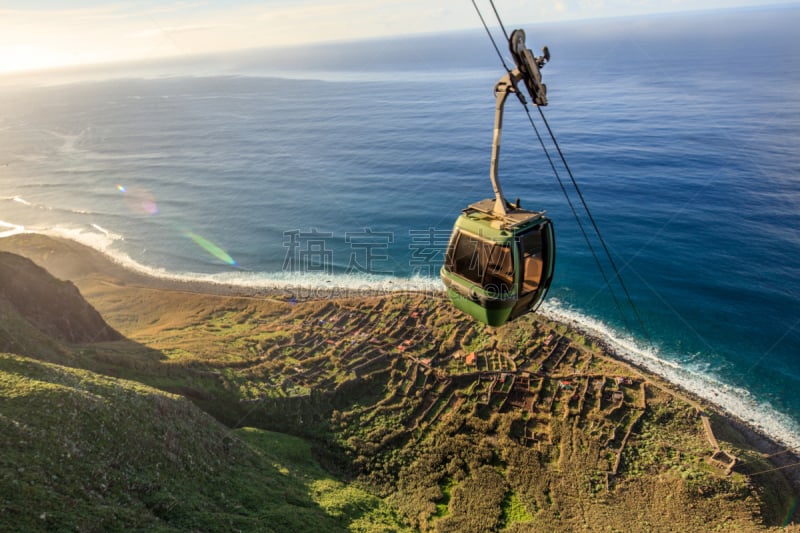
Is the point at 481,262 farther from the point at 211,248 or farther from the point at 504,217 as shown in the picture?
the point at 211,248

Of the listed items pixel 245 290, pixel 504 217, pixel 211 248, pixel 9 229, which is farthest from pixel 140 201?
pixel 504 217

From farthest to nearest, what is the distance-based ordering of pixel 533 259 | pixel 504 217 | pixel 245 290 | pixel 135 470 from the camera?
pixel 245 290 < pixel 533 259 < pixel 135 470 < pixel 504 217

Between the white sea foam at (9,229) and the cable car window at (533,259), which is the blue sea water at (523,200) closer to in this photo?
the white sea foam at (9,229)

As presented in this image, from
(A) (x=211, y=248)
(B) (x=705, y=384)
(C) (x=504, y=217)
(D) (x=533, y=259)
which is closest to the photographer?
(C) (x=504, y=217)

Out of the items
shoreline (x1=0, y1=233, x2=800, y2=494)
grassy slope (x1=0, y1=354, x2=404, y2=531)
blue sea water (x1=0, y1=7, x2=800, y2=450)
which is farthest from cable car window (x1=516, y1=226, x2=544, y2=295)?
blue sea water (x1=0, y1=7, x2=800, y2=450)

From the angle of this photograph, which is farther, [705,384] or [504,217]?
[705,384]

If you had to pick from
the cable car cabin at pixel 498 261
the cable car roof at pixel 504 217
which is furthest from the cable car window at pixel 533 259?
the cable car roof at pixel 504 217

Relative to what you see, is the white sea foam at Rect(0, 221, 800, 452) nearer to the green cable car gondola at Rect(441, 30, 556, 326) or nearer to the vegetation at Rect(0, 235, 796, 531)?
the vegetation at Rect(0, 235, 796, 531)
